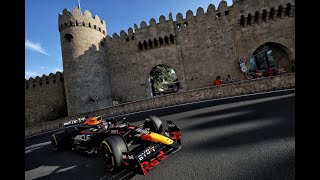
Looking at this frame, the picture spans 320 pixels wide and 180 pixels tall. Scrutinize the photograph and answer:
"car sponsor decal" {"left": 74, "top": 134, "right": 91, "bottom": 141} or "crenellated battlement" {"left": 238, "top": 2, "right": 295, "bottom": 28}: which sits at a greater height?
"crenellated battlement" {"left": 238, "top": 2, "right": 295, "bottom": 28}

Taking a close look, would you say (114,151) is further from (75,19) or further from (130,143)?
(75,19)

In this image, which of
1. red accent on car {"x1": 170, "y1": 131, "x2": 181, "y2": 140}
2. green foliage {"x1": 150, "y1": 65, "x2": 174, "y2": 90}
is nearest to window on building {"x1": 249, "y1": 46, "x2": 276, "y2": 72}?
green foliage {"x1": 150, "y1": 65, "x2": 174, "y2": 90}

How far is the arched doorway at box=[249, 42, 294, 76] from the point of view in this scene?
16627mm

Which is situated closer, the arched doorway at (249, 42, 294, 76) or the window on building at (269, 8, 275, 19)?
the window on building at (269, 8, 275, 19)

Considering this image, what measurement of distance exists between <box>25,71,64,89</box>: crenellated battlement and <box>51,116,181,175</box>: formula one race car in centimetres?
1775

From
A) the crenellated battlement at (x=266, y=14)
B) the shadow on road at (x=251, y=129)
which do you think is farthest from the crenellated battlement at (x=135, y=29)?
the shadow on road at (x=251, y=129)

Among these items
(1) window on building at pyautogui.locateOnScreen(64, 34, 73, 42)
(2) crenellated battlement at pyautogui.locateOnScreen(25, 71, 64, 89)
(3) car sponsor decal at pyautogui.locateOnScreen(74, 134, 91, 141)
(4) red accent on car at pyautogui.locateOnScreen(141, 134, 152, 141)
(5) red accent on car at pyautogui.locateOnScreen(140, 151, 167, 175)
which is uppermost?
(1) window on building at pyautogui.locateOnScreen(64, 34, 73, 42)

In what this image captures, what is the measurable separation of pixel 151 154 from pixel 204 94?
903cm

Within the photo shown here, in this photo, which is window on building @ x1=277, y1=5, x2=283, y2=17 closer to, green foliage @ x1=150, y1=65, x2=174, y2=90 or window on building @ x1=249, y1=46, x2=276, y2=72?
window on building @ x1=249, y1=46, x2=276, y2=72

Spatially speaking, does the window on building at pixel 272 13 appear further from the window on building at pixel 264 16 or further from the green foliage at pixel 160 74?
the green foliage at pixel 160 74

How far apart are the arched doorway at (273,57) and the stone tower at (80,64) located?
16.7 meters

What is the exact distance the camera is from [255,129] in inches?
164
